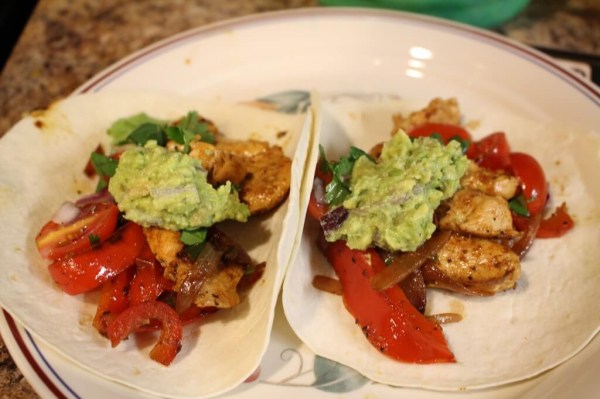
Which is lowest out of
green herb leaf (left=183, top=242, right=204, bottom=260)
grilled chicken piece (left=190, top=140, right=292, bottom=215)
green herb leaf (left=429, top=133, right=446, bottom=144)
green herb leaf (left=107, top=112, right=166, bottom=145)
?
green herb leaf (left=183, top=242, right=204, bottom=260)

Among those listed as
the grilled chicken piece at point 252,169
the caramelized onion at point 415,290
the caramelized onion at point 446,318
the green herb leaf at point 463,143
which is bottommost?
the caramelized onion at point 446,318

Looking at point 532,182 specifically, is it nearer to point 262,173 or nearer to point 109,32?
point 262,173

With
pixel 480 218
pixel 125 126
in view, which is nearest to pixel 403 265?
pixel 480 218

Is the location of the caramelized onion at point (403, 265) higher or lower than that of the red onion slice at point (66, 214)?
higher

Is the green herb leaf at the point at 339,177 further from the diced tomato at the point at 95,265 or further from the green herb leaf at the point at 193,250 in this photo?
the diced tomato at the point at 95,265

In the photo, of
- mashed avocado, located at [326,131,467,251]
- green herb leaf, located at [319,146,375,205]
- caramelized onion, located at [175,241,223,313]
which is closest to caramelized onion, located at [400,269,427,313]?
mashed avocado, located at [326,131,467,251]

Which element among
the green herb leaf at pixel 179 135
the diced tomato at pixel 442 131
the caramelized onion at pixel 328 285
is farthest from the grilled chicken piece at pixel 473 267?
the green herb leaf at pixel 179 135

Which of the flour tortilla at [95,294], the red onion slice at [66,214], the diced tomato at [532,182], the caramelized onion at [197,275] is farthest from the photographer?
the diced tomato at [532,182]

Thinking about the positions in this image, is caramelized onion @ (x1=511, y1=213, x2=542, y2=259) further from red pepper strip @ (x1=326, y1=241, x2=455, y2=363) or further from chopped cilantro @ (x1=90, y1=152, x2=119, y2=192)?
chopped cilantro @ (x1=90, y1=152, x2=119, y2=192)
